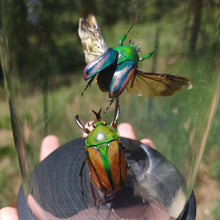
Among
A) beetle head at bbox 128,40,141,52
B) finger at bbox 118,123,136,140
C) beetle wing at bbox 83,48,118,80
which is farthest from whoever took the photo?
finger at bbox 118,123,136,140

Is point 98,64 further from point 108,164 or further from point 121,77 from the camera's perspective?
point 108,164

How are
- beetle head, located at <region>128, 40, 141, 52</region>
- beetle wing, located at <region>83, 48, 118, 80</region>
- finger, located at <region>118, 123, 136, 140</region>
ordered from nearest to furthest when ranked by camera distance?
1. beetle wing, located at <region>83, 48, 118, 80</region>
2. beetle head, located at <region>128, 40, 141, 52</region>
3. finger, located at <region>118, 123, 136, 140</region>

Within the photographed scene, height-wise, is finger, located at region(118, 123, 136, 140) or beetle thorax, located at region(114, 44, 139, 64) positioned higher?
beetle thorax, located at region(114, 44, 139, 64)

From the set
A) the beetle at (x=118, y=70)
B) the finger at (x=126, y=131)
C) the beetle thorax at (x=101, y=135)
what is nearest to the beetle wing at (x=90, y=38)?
the beetle at (x=118, y=70)

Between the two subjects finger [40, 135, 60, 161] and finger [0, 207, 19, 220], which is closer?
finger [0, 207, 19, 220]

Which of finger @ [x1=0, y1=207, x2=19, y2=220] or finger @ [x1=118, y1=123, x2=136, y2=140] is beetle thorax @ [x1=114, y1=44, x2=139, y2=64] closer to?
finger @ [x1=118, y1=123, x2=136, y2=140]

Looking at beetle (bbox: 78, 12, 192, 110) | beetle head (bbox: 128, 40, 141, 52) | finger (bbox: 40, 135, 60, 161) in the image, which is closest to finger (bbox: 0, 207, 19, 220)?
finger (bbox: 40, 135, 60, 161)

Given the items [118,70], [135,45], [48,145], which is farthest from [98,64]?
[48,145]
